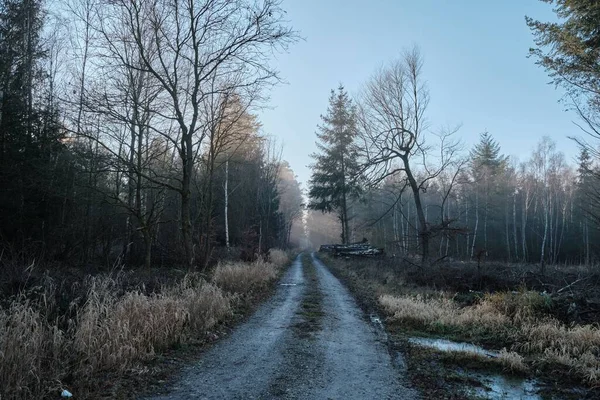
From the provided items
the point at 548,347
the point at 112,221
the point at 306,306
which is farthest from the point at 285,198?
the point at 548,347

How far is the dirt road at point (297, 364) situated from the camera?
458 centimetres

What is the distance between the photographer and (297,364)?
563 cm

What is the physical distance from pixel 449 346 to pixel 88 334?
6.04 metres

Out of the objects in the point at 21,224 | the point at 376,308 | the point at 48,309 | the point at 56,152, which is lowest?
the point at 376,308

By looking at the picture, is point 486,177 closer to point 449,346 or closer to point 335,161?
point 335,161

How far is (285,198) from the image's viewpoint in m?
62.6

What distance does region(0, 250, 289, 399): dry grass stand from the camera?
13.2 ft

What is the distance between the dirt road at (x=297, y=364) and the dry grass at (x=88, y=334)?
82cm

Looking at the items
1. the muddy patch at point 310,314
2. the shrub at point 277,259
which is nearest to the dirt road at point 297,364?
the muddy patch at point 310,314

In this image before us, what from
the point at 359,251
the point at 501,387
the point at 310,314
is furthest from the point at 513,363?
the point at 359,251

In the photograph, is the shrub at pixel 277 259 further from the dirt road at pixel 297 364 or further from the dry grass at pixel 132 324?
the dry grass at pixel 132 324

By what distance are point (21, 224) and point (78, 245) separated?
230cm

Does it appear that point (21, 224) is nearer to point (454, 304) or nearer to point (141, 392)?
point (141, 392)

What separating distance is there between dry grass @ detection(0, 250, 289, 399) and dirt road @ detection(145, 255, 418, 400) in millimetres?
823
